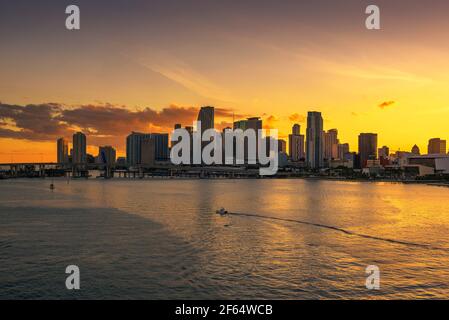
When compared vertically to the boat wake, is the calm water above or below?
above

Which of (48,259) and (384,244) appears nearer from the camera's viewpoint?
(48,259)

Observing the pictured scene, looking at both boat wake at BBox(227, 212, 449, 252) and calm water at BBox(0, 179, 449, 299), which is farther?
boat wake at BBox(227, 212, 449, 252)

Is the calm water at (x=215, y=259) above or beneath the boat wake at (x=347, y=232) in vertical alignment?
above

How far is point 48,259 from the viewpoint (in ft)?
106

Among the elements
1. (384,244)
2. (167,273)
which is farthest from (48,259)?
(384,244)

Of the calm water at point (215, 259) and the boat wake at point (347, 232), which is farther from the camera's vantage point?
the boat wake at point (347, 232)

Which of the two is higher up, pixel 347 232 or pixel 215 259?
pixel 215 259

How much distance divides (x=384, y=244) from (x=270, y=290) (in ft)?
63.7

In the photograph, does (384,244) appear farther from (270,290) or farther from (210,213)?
(210,213)

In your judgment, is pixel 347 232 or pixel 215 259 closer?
pixel 215 259
